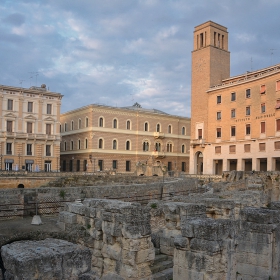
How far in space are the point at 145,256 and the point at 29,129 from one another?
4220 cm

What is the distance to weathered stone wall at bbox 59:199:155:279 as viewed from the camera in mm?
6918

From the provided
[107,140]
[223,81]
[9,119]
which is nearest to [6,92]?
[9,119]

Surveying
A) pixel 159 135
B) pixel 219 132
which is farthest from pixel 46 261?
pixel 159 135

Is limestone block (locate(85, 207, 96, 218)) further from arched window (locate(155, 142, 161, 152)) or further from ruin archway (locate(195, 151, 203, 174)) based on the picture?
arched window (locate(155, 142, 161, 152))

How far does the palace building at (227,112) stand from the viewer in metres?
39.8

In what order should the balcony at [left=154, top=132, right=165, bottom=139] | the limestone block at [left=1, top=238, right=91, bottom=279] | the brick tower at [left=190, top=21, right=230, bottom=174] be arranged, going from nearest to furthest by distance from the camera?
the limestone block at [left=1, top=238, right=91, bottom=279] < the brick tower at [left=190, top=21, right=230, bottom=174] < the balcony at [left=154, top=132, right=165, bottom=139]

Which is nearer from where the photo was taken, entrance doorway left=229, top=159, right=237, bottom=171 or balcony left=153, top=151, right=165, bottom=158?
entrance doorway left=229, top=159, right=237, bottom=171

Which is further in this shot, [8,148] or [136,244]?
[8,148]

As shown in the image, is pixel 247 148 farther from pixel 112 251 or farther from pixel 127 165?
pixel 112 251

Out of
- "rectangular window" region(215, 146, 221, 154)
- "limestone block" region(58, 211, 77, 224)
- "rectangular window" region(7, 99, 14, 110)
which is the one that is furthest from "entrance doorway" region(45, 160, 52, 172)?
"limestone block" region(58, 211, 77, 224)

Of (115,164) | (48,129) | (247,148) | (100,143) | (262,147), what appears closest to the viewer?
(262,147)

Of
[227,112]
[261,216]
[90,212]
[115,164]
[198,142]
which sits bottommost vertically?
[90,212]

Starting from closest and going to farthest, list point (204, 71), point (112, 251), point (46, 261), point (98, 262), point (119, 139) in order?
point (46, 261) → point (112, 251) → point (98, 262) → point (204, 71) → point (119, 139)

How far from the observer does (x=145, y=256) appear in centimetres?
702
